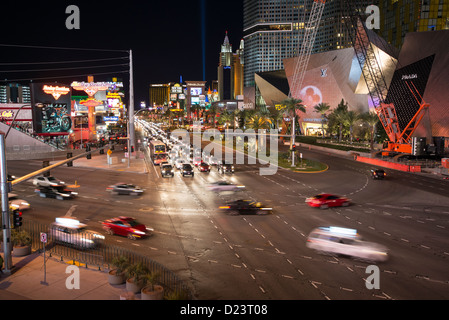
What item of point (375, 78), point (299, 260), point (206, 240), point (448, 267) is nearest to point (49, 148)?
point (206, 240)

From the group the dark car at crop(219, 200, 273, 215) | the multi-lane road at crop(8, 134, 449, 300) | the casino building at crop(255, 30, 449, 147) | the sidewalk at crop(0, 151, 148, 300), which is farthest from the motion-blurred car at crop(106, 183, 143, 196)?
the casino building at crop(255, 30, 449, 147)

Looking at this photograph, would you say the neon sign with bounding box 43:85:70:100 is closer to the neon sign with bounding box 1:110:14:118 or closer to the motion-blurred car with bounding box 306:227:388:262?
the neon sign with bounding box 1:110:14:118

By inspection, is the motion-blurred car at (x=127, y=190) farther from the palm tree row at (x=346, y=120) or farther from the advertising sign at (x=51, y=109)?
the palm tree row at (x=346, y=120)

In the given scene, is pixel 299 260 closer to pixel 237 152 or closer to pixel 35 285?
pixel 35 285

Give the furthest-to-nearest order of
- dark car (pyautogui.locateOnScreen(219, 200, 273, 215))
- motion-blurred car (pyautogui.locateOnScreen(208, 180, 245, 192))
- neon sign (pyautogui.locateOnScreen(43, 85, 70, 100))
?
1. neon sign (pyautogui.locateOnScreen(43, 85, 70, 100))
2. motion-blurred car (pyautogui.locateOnScreen(208, 180, 245, 192))
3. dark car (pyautogui.locateOnScreen(219, 200, 273, 215))

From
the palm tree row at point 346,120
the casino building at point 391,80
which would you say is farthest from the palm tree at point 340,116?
the casino building at point 391,80
